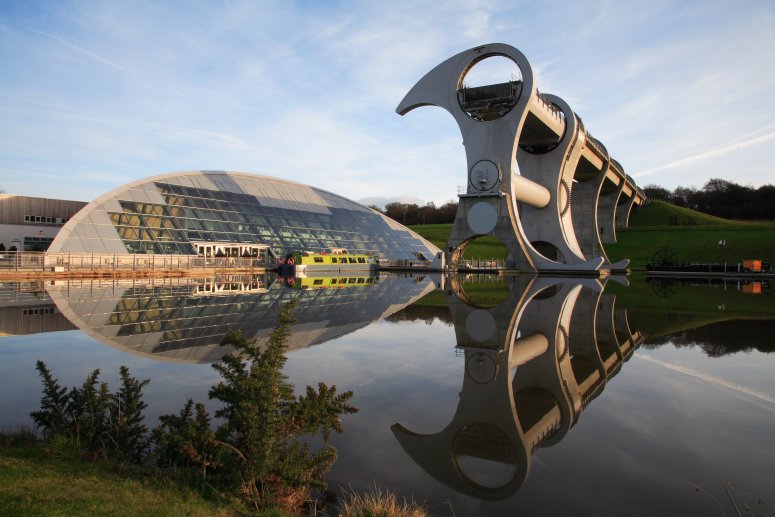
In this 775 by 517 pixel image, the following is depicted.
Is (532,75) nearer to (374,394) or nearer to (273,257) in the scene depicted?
(273,257)

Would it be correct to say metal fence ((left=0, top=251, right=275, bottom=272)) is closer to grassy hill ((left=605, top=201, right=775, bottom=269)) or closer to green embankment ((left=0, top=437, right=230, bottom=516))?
green embankment ((left=0, top=437, right=230, bottom=516))

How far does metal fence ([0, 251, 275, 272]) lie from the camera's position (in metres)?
30.9

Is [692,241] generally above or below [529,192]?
below

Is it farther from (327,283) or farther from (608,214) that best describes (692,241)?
(327,283)

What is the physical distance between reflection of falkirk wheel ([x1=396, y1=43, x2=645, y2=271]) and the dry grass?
36583 mm

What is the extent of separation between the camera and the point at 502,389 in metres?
7.14

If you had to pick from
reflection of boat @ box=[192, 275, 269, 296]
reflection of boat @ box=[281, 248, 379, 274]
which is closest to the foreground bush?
reflection of boat @ box=[192, 275, 269, 296]

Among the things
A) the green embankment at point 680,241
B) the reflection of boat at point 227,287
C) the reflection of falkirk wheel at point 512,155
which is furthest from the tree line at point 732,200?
the reflection of boat at point 227,287

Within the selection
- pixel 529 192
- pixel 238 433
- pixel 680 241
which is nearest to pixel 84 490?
pixel 238 433

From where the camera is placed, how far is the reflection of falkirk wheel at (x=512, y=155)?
1544 inches

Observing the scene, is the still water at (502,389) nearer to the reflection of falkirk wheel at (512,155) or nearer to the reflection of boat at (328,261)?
the reflection of falkirk wheel at (512,155)

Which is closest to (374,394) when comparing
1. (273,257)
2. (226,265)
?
(226,265)

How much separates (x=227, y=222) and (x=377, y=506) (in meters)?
44.5

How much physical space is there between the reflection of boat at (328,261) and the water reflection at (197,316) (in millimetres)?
20908
